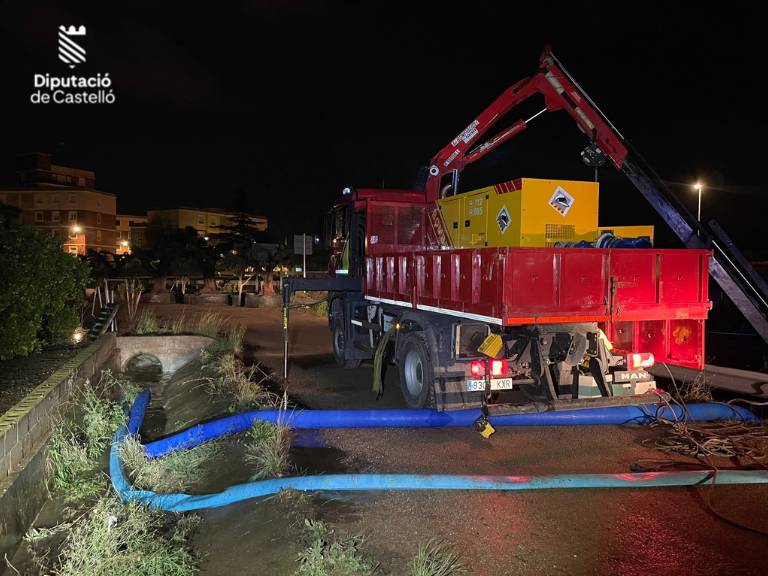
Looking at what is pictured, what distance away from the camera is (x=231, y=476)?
596 cm

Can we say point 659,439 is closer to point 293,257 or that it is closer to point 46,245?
point 46,245

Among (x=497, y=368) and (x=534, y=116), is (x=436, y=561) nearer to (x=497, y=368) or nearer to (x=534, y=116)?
(x=497, y=368)

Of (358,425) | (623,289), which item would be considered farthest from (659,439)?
(358,425)

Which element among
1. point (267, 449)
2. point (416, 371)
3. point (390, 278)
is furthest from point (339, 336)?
point (267, 449)

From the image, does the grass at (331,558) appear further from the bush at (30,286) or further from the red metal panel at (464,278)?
the bush at (30,286)

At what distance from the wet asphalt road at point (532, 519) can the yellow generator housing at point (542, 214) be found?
308 centimetres

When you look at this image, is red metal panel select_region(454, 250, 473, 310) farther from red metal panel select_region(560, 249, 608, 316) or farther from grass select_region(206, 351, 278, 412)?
grass select_region(206, 351, 278, 412)

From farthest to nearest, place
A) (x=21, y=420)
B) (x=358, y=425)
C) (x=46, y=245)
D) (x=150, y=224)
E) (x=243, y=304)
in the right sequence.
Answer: (x=150, y=224) < (x=243, y=304) < (x=46, y=245) < (x=358, y=425) < (x=21, y=420)

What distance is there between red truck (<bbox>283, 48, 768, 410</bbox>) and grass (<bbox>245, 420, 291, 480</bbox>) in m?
1.99

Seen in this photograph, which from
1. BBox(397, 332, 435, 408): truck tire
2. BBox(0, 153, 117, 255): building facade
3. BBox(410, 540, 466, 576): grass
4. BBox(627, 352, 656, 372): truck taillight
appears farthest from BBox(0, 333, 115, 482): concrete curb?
BBox(0, 153, 117, 255): building facade

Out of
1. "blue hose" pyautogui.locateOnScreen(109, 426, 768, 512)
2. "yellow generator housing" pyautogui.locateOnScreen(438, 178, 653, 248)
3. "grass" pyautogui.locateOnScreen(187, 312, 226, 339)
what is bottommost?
"blue hose" pyautogui.locateOnScreen(109, 426, 768, 512)

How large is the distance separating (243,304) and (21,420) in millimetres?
19529

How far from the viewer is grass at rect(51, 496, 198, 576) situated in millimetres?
4020

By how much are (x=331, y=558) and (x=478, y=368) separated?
362 cm
